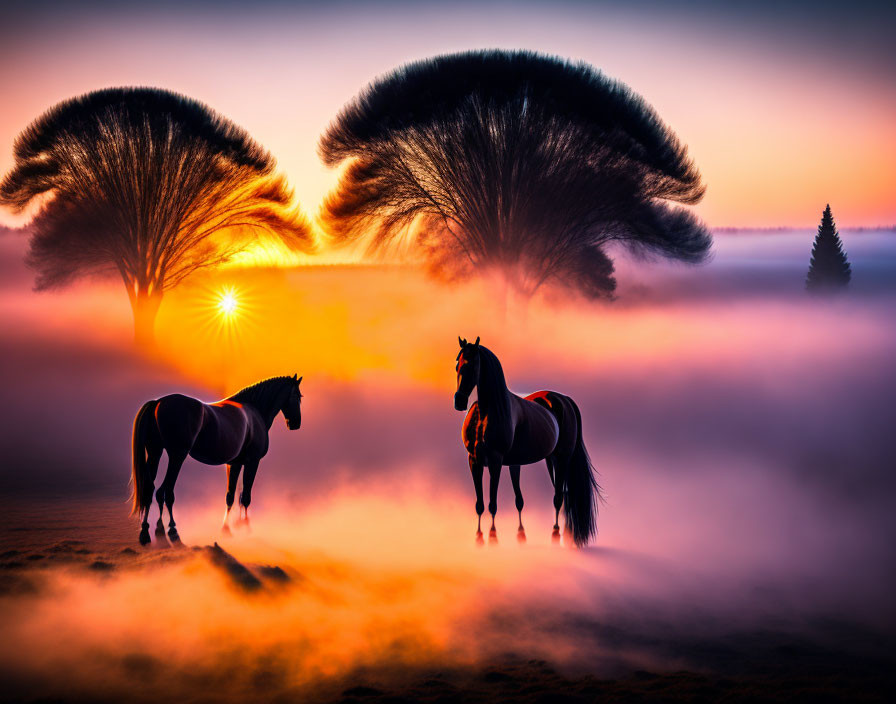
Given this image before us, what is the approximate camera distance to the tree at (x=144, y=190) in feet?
78.4

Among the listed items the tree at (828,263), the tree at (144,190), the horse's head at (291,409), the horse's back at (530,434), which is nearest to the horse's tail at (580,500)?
the horse's back at (530,434)

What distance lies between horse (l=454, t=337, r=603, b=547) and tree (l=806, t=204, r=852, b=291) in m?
31.4

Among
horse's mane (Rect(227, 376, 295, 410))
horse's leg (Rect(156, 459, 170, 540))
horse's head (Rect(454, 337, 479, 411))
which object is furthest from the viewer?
horse's mane (Rect(227, 376, 295, 410))

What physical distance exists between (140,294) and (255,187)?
525 cm

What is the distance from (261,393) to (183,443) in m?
1.47

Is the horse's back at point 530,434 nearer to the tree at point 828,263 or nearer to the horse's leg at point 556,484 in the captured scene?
the horse's leg at point 556,484

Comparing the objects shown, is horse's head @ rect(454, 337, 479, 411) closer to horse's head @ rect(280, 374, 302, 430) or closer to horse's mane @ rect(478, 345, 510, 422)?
horse's mane @ rect(478, 345, 510, 422)

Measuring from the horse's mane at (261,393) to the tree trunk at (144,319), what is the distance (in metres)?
16.4

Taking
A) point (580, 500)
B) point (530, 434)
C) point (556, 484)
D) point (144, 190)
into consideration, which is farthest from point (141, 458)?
point (144, 190)

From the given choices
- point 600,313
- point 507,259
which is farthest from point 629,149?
point 600,313

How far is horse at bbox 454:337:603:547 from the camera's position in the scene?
8758 mm

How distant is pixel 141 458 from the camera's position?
902 cm

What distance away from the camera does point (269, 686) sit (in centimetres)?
612

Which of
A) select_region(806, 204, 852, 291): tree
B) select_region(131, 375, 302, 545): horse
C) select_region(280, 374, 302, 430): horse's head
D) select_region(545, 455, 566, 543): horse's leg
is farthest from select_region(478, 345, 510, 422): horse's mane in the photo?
select_region(806, 204, 852, 291): tree
